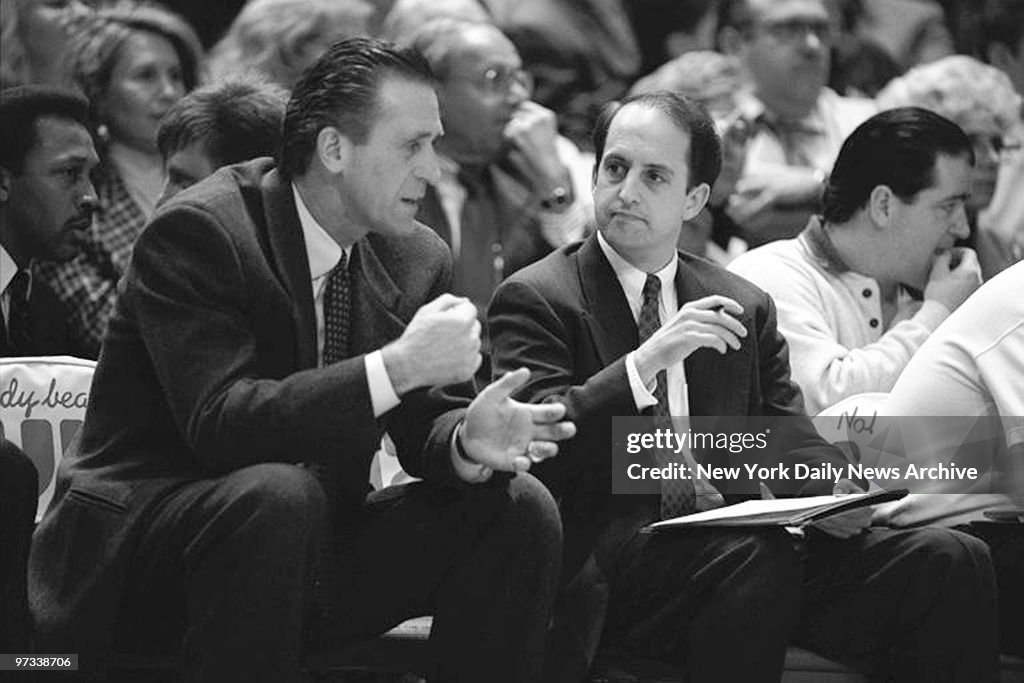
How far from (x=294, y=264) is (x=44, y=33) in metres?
2.20

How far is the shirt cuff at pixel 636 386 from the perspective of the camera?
327 centimetres

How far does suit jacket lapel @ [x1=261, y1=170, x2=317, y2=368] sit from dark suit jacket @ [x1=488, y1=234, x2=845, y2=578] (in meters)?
0.51

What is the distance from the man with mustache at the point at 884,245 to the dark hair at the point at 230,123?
3.52 feet

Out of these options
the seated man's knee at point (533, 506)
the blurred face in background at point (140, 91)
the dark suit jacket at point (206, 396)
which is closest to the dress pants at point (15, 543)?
the dark suit jacket at point (206, 396)

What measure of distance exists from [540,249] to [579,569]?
1903 millimetres

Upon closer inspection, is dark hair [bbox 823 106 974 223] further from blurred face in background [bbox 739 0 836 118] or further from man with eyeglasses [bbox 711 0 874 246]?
blurred face in background [bbox 739 0 836 118]

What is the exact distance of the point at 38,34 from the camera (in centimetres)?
491

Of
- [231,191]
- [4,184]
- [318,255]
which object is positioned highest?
[4,184]

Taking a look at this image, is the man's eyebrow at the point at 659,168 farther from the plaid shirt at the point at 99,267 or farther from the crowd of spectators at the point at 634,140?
the plaid shirt at the point at 99,267

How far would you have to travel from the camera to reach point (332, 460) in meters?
2.93

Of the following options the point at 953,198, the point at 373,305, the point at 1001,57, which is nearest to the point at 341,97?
the point at 373,305

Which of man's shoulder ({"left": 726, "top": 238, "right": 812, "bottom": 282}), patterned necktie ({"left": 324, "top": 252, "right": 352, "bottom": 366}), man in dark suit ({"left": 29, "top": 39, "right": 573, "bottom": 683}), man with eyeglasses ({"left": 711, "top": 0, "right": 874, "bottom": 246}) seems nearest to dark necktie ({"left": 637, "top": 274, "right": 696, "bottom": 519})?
man in dark suit ({"left": 29, "top": 39, "right": 573, "bottom": 683})

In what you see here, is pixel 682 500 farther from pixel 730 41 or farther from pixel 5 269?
pixel 730 41

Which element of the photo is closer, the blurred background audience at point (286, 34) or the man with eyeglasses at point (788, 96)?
the blurred background audience at point (286, 34)
